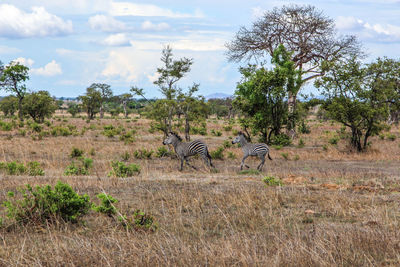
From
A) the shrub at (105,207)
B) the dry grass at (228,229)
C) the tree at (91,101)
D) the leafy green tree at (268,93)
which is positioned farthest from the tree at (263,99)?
the tree at (91,101)

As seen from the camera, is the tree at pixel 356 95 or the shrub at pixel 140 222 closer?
the shrub at pixel 140 222

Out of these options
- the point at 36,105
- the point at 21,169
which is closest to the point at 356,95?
the point at 21,169

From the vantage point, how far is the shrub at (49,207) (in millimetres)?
7227

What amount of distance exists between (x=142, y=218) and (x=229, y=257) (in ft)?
7.25

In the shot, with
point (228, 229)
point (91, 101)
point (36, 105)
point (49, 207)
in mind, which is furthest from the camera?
point (91, 101)

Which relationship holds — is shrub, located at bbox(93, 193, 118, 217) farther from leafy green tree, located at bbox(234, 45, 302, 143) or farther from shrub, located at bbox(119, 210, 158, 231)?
leafy green tree, located at bbox(234, 45, 302, 143)

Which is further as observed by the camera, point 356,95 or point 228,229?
point 356,95

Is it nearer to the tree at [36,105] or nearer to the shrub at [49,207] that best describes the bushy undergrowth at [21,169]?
the shrub at [49,207]

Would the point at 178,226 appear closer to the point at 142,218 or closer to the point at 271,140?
the point at 142,218

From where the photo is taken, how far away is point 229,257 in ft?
17.6

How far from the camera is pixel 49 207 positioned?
24.4ft

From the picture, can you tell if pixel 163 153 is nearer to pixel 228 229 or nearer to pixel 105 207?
pixel 105 207

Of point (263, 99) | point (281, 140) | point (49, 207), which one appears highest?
point (263, 99)

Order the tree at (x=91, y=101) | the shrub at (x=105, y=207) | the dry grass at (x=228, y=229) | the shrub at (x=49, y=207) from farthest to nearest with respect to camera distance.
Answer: the tree at (x=91, y=101) < the shrub at (x=105, y=207) < the shrub at (x=49, y=207) < the dry grass at (x=228, y=229)
